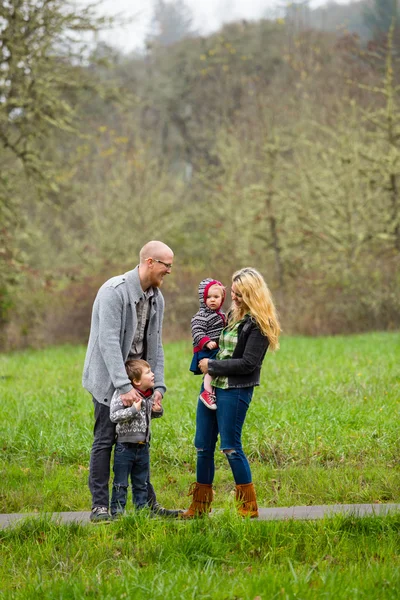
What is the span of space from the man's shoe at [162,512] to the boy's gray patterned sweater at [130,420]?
1.94 feet

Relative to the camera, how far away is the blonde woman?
5.85 metres

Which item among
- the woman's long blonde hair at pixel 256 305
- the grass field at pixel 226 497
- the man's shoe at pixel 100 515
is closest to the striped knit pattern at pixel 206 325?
the woman's long blonde hair at pixel 256 305

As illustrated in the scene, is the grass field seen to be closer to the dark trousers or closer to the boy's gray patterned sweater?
the dark trousers

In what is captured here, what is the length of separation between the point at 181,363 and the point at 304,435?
7645 mm

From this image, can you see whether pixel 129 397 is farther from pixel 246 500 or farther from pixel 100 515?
pixel 246 500

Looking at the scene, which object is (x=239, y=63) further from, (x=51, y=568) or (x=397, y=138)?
(x=51, y=568)

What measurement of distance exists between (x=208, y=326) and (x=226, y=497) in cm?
170

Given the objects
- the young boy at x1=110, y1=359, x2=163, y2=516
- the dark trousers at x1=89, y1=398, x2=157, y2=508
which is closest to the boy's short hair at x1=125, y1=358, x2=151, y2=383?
the young boy at x1=110, y1=359, x2=163, y2=516

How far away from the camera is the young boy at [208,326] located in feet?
19.5

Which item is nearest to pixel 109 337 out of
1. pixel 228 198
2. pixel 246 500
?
pixel 246 500

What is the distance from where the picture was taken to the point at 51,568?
5184 mm

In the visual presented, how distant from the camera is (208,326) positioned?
611cm

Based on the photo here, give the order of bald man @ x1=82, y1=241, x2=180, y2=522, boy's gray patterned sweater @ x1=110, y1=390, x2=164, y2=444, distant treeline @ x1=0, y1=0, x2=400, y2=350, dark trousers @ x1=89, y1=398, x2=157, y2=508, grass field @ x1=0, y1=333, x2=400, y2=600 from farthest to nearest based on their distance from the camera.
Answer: distant treeline @ x1=0, y1=0, x2=400, y2=350
dark trousers @ x1=89, y1=398, x2=157, y2=508
bald man @ x1=82, y1=241, x2=180, y2=522
boy's gray patterned sweater @ x1=110, y1=390, x2=164, y2=444
grass field @ x1=0, y1=333, x2=400, y2=600

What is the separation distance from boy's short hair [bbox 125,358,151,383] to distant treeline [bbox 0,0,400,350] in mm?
14964
